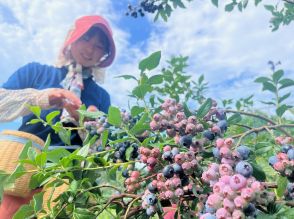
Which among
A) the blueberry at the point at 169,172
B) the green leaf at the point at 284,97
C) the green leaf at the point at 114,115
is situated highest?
the green leaf at the point at 284,97

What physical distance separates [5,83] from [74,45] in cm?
58

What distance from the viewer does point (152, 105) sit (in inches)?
41.5

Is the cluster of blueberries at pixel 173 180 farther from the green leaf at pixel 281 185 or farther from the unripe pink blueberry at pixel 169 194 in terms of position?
the green leaf at pixel 281 185

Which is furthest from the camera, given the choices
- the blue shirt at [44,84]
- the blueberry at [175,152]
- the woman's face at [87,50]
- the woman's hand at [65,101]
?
the woman's face at [87,50]

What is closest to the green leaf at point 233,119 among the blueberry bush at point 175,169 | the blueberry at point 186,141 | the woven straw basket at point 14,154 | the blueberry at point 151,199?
the blueberry bush at point 175,169

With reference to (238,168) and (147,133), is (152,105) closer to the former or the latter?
(147,133)

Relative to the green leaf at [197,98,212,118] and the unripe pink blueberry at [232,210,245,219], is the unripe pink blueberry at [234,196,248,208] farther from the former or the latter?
the green leaf at [197,98,212,118]

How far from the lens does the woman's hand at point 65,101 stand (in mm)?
2291

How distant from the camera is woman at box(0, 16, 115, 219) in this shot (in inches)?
96.2

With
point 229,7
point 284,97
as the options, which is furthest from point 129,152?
point 229,7

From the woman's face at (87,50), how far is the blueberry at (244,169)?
2433 mm

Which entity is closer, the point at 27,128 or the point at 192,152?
the point at 192,152

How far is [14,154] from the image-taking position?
65.7 inches

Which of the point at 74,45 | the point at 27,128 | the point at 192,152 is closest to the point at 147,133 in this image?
the point at 192,152
